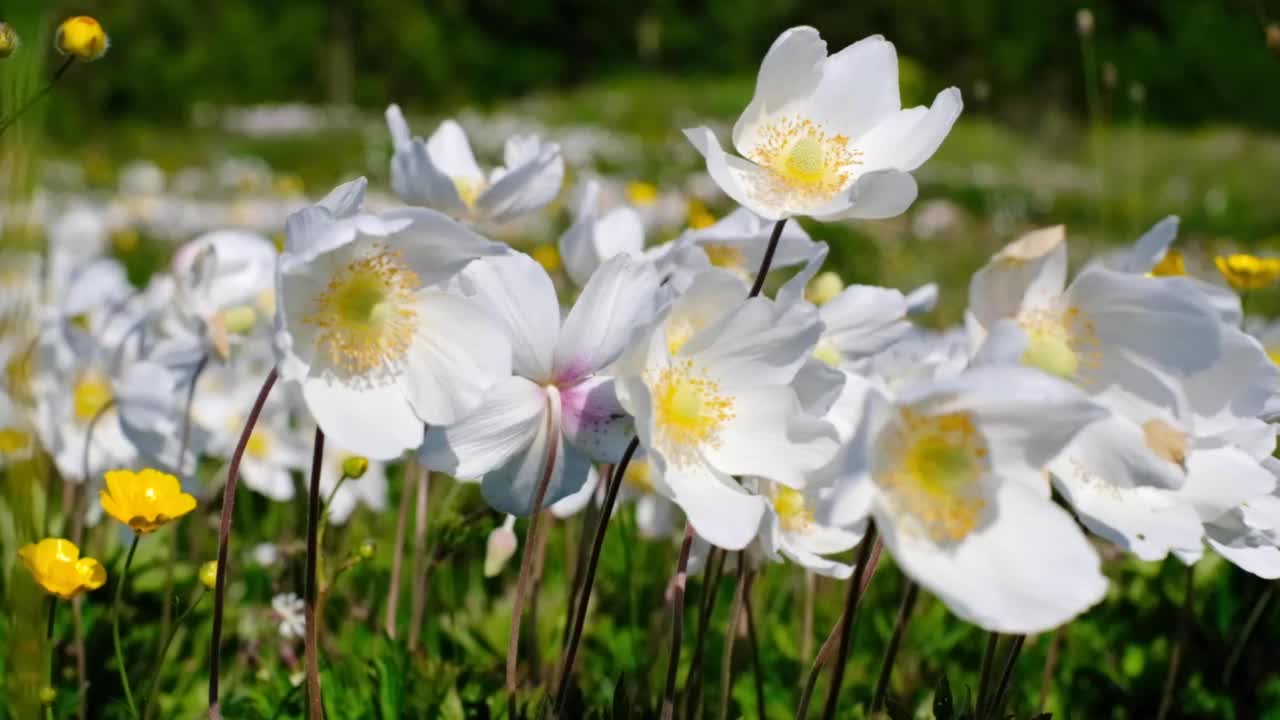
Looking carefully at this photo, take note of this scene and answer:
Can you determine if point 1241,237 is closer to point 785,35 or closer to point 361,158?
point 361,158

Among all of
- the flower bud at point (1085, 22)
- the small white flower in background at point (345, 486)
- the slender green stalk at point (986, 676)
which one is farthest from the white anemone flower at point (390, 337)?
the flower bud at point (1085, 22)

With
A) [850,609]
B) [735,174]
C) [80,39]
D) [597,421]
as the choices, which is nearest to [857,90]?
[735,174]

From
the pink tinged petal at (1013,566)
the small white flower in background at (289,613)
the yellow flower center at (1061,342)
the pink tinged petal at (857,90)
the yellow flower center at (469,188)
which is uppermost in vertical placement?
the pink tinged petal at (857,90)

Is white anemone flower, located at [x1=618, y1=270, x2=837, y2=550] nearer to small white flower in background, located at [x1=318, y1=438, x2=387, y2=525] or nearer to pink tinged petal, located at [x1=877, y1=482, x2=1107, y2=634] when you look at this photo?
pink tinged petal, located at [x1=877, y1=482, x2=1107, y2=634]

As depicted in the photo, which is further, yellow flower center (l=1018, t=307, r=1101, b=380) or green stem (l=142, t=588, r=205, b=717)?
green stem (l=142, t=588, r=205, b=717)

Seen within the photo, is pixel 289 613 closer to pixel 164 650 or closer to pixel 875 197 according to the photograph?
pixel 164 650

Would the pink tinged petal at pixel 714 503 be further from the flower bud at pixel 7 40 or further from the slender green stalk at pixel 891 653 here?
the flower bud at pixel 7 40

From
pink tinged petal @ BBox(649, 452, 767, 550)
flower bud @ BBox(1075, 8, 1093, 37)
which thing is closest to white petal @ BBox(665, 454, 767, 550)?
pink tinged petal @ BBox(649, 452, 767, 550)
